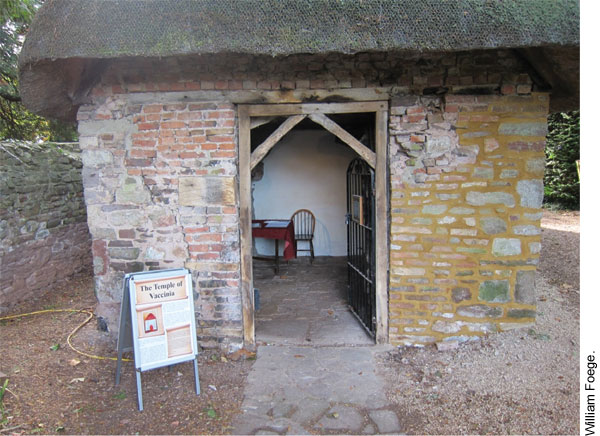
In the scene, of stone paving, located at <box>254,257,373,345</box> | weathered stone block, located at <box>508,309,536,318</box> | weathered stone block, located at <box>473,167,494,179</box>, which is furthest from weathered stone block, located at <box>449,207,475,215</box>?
stone paving, located at <box>254,257,373,345</box>

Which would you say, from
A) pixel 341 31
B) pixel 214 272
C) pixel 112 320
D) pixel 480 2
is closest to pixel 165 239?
pixel 214 272

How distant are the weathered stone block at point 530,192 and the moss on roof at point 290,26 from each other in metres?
1.14

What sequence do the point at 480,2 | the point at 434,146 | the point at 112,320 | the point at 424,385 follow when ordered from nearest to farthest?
1. the point at 480,2
2. the point at 424,385
3. the point at 434,146
4. the point at 112,320

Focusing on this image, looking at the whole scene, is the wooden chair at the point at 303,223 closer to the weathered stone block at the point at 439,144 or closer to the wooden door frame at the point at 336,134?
the wooden door frame at the point at 336,134

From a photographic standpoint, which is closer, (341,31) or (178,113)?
(341,31)

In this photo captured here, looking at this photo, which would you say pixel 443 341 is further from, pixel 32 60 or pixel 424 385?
pixel 32 60

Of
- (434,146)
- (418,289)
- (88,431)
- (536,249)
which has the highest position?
(434,146)

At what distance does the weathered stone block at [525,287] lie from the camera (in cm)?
339

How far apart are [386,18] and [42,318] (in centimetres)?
492

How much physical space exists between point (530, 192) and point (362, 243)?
1.61 meters

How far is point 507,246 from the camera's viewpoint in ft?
11.0

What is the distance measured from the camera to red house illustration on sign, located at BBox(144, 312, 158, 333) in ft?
9.80

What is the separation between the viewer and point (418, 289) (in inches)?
136

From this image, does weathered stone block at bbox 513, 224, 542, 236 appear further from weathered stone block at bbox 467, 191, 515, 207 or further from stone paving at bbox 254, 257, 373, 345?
stone paving at bbox 254, 257, 373, 345
